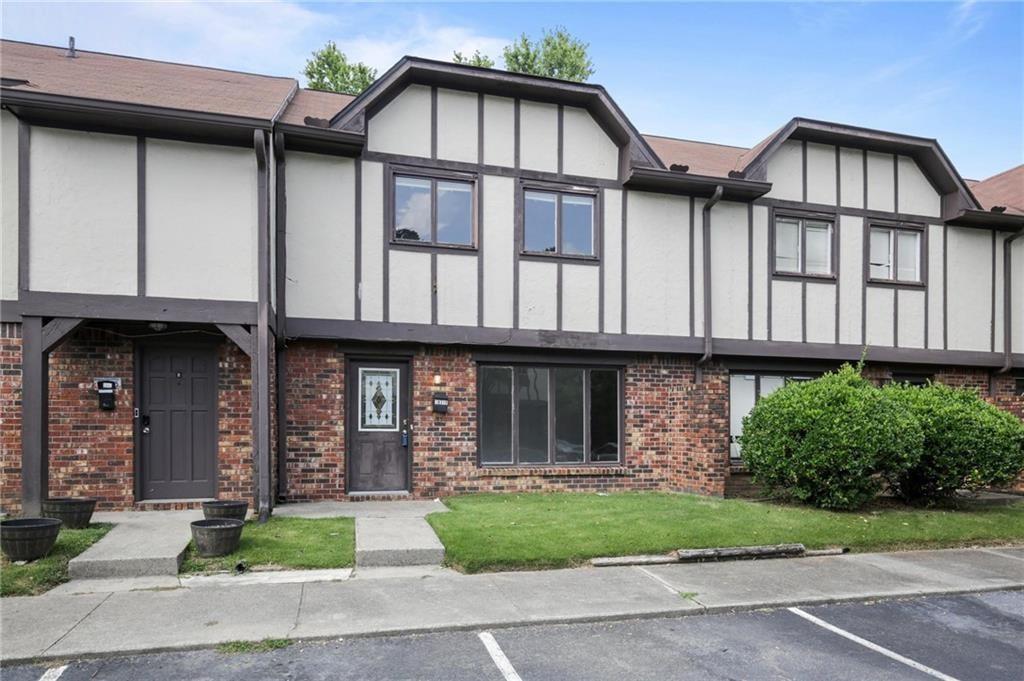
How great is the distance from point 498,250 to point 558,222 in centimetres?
116

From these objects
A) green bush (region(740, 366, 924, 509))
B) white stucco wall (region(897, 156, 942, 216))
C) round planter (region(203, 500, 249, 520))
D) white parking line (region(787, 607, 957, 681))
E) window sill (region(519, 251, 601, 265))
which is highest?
white stucco wall (region(897, 156, 942, 216))

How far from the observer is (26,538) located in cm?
619

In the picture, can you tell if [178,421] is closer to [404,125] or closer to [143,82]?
[143,82]

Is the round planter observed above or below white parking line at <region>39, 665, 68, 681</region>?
above

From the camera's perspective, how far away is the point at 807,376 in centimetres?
1233

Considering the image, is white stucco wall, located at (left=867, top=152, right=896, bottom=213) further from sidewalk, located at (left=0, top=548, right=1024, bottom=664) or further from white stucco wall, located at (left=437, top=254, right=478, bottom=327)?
white stucco wall, located at (left=437, top=254, right=478, bottom=327)

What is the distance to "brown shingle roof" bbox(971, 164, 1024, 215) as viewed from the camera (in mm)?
14008

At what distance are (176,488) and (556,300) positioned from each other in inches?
242

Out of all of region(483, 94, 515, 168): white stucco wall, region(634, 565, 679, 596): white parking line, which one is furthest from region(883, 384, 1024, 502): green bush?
region(483, 94, 515, 168): white stucco wall

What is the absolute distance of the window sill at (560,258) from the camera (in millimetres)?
10711

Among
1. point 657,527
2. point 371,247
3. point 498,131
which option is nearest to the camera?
point 657,527

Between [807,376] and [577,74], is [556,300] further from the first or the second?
[577,74]

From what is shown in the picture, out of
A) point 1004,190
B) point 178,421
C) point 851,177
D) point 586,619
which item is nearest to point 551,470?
point 586,619

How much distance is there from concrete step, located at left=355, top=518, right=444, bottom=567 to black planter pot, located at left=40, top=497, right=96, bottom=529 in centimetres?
295
